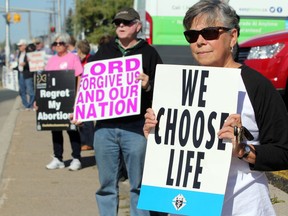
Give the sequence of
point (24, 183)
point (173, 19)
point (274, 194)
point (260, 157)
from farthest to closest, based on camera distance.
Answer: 1. point (173, 19)
2. point (24, 183)
3. point (274, 194)
4. point (260, 157)

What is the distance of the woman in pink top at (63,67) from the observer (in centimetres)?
832

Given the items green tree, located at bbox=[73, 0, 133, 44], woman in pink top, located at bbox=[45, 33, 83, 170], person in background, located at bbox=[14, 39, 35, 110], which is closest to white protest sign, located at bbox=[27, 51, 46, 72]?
person in background, located at bbox=[14, 39, 35, 110]

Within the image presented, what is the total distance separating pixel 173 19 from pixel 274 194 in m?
7.01

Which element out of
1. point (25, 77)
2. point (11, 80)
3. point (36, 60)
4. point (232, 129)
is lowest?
point (11, 80)

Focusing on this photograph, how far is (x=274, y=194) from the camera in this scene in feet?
19.1

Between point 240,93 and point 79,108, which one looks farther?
point 79,108

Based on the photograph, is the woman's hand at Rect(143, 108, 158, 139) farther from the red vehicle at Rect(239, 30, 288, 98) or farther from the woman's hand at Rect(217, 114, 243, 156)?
the red vehicle at Rect(239, 30, 288, 98)

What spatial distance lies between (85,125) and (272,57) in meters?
2.86

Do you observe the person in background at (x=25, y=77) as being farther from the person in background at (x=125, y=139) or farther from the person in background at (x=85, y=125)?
the person in background at (x=125, y=139)

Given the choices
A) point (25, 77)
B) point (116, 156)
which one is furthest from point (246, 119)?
point (25, 77)

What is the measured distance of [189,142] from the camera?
9.46 ft

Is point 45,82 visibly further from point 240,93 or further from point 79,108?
point 240,93

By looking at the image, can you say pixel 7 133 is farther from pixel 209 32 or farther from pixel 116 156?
pixel 209 32

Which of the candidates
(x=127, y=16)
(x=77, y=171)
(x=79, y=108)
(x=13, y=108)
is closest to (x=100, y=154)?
(x=79, y=108)
